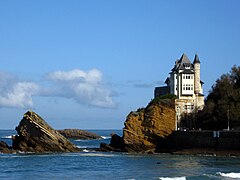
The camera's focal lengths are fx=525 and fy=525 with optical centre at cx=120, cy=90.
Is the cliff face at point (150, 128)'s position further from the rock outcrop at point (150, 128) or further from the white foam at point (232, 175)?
the white foam at point (232, 175)

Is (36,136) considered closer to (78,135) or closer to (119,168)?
(119,168)

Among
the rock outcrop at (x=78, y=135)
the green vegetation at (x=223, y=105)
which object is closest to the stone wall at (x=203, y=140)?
the green vegetation at (x=223, y=105)

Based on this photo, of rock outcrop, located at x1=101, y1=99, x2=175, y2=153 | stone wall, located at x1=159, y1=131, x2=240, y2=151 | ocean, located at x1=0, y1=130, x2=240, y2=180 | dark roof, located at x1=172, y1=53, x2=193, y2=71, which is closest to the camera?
ocean, located at x1=0, y1=130, x2=240, y2=180

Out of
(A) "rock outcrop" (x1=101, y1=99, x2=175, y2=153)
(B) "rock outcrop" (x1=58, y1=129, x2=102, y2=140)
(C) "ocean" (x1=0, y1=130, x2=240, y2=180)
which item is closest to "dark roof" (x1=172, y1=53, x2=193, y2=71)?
(A) "rock outcrop" (x1=101, y1=99, x2=175, y2=153)

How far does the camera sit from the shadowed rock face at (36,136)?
65938mm

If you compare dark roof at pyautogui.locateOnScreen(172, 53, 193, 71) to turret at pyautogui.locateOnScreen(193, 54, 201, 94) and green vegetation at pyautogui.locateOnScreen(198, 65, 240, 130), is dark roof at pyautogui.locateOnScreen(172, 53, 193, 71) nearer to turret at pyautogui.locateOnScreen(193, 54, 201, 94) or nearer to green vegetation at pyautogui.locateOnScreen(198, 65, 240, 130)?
turret at pyautogui.locateOnScreen(193, 54, 201, 94)

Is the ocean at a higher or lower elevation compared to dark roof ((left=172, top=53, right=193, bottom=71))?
lower

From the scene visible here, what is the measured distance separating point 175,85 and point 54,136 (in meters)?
31.4

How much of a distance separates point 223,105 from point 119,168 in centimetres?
2925

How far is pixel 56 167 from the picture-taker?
1906 inches

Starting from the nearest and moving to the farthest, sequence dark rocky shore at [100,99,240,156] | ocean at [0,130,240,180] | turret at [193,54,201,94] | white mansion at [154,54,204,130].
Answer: ocean at [0,130,240,180] < dark rocky shore at [100,99,240,156] < white mansion at [154,54,204,130] < turret at [193,54,201,94]

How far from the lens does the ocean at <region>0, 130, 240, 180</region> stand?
4094 centimetres

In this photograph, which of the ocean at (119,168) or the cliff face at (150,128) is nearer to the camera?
the ocean at (119,168)

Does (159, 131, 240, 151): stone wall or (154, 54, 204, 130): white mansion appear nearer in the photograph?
(159, 131, 240, 151): stone wall
